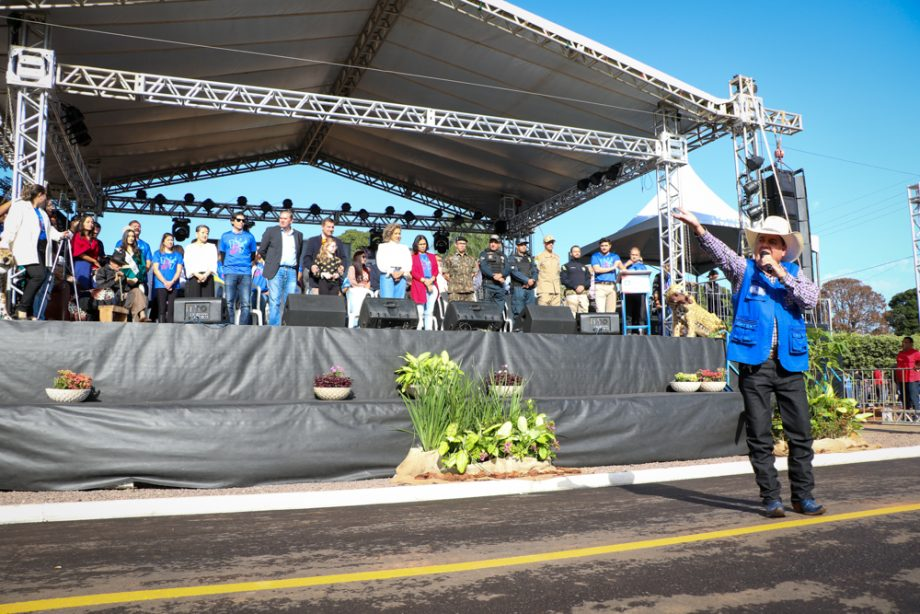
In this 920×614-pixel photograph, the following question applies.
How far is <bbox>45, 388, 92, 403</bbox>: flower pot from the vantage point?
5.98 metres

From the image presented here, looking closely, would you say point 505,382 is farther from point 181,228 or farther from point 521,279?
point 181,228

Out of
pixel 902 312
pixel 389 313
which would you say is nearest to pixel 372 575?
pixel 389 313

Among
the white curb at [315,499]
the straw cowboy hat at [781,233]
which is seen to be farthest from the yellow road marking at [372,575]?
the white curb at [315,499]

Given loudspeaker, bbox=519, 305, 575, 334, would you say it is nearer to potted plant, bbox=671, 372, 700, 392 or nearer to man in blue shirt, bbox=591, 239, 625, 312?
potted plant, bbox=671, 372, 700, 392

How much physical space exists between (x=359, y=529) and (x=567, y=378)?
4722mm

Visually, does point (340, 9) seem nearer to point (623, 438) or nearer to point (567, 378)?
point (567, 378)

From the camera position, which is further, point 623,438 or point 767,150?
point 767,150

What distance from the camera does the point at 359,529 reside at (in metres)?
3.90

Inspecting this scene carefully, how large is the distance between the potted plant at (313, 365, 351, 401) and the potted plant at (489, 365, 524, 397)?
1445mm

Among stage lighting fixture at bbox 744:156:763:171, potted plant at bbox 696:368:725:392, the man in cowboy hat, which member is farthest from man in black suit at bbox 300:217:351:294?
stage lighting fixture at bbox 744:156:763:171

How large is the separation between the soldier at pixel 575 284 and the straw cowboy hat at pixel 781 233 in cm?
801

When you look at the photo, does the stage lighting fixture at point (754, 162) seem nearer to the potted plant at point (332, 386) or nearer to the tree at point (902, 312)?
the potted plant at point (332, 386)

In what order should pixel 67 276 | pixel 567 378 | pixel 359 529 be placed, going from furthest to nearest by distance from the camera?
pixel 67 276
pixel 567 378
pixel 359 529

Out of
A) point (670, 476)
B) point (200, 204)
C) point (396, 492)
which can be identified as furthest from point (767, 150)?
point (200, 204)
